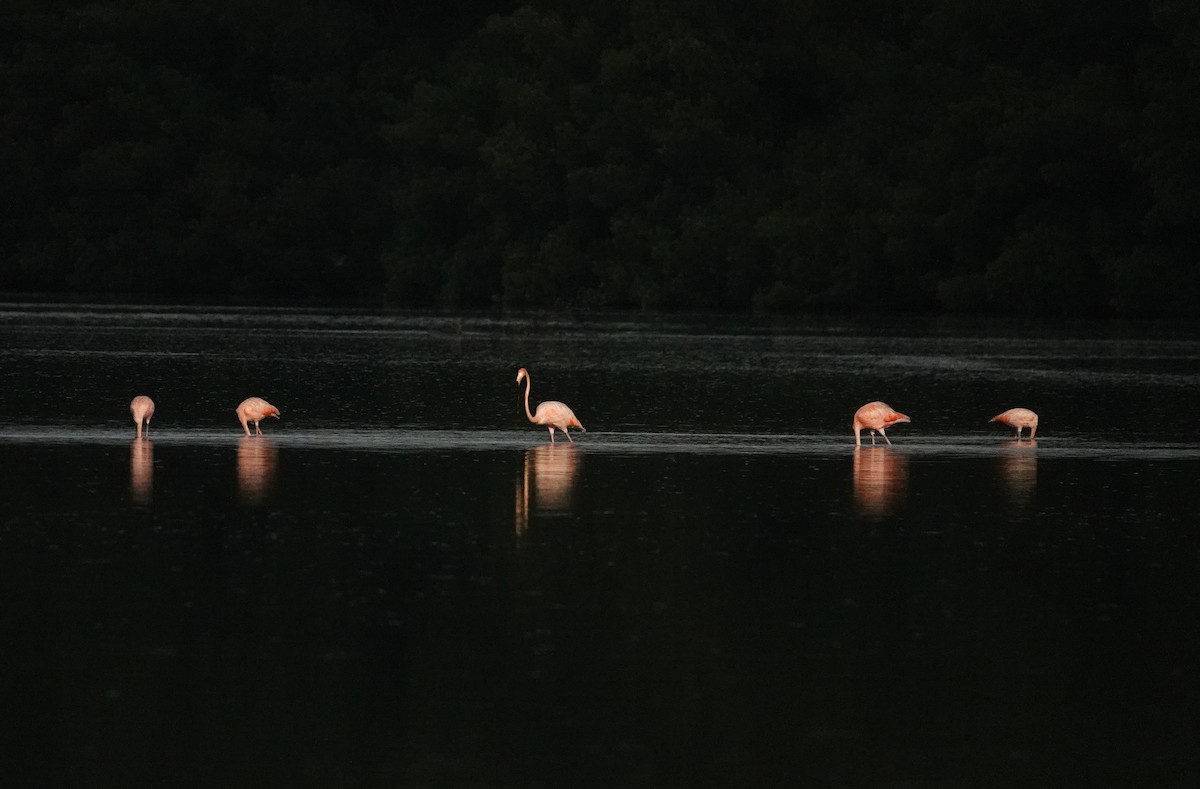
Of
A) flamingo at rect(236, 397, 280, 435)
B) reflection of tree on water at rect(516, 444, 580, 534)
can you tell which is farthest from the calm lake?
flamingo at rect(236, 397, 280, 435)

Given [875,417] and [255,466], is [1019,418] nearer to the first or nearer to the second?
[875,417]

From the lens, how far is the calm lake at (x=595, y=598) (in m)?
8.77

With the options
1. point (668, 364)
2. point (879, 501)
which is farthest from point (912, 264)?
point (879, 501)

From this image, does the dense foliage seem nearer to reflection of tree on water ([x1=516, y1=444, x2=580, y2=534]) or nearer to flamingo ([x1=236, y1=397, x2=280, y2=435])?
flamingo ([x1=236, y1=397, x2=280, y2=435])

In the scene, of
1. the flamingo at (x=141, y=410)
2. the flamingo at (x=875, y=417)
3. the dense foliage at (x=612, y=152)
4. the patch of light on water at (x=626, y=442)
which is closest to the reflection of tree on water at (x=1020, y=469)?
the patch of light on water at (x=626, y=442)

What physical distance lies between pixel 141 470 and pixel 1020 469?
6.82 m

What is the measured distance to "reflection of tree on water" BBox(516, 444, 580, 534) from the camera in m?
16.0

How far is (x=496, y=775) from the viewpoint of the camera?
837 cm

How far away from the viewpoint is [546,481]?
18.0 meters

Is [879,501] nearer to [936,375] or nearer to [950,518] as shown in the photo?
[950,518]

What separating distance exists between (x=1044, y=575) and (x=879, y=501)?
12.2 feet

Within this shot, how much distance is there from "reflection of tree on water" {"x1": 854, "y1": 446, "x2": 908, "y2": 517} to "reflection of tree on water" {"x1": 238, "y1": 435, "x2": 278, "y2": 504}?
13.3 ft

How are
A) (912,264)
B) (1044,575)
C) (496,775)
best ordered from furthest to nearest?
(912,264)
(1044,575)
(496,775)

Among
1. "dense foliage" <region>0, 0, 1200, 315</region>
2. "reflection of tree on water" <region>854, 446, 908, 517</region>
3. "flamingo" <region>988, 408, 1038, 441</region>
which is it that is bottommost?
"reflection of tree on water" <region>854, 446, 908, 517</region>
